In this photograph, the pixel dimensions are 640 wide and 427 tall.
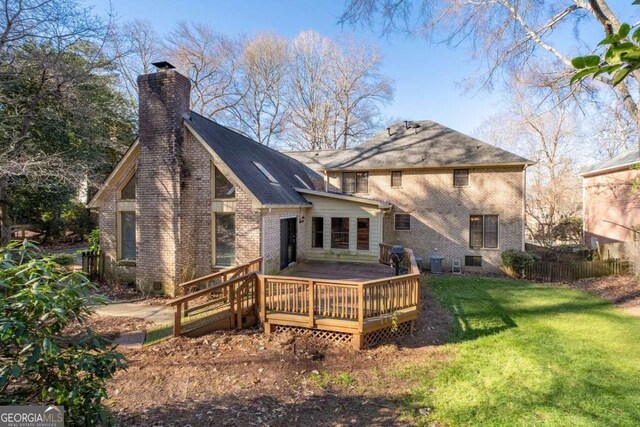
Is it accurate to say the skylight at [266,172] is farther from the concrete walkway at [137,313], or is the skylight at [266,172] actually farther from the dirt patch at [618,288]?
the dirt patch at [618,288]

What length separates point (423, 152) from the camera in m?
16.4

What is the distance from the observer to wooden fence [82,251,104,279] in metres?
11.0

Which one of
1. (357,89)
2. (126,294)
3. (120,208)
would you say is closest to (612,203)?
(357,89)

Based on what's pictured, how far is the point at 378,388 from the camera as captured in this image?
5332mm

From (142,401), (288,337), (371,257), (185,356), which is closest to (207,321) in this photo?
(185,356)

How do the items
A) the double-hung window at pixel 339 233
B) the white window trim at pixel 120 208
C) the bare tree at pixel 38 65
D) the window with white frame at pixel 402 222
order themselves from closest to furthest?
the bare tree at pixel 38 65, the white window trim at pixel 120 208, the double-hung window at pixel 339 233, the window with white frame at pixel 402 222

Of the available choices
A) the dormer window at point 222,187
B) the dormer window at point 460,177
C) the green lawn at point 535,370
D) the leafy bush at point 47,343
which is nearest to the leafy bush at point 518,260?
the dormer window at point 460,177

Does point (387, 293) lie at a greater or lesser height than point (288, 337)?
greater

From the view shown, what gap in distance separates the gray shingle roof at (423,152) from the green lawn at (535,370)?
7.55m

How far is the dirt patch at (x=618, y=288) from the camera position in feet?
32.2

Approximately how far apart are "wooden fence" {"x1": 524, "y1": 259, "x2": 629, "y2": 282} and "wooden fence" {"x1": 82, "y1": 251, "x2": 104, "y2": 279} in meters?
16.8

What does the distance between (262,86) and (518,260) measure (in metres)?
25.8

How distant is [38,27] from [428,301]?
14.9 meters

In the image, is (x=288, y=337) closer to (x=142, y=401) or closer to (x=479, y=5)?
(x=142, y=401)
